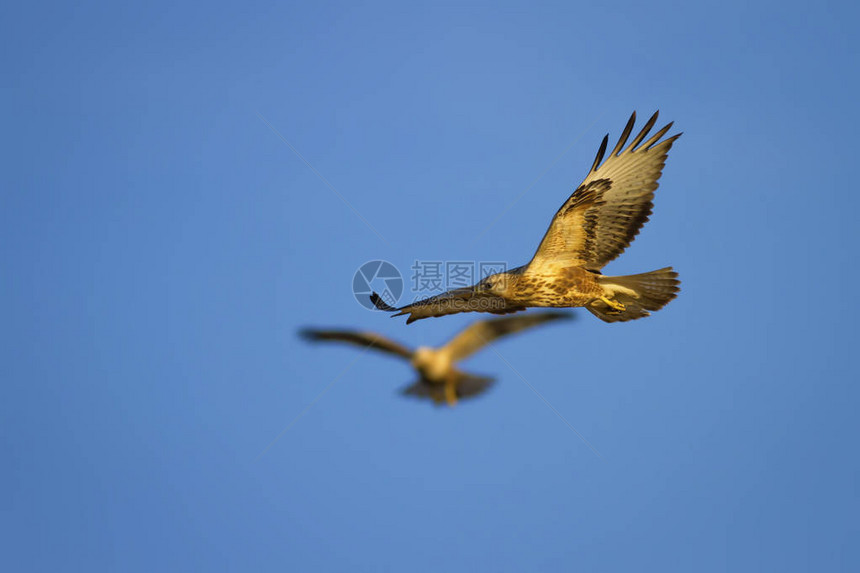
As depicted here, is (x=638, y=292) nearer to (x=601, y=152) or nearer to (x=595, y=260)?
(x=595, y=260)

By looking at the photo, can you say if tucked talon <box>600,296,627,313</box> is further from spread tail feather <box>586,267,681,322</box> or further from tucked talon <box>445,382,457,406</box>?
tucked talon <box>445,382,457,406</box>

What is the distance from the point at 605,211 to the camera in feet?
28.3

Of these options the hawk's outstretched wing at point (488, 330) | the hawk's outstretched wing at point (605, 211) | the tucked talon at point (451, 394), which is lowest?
the tucked talon at point (451, 394)

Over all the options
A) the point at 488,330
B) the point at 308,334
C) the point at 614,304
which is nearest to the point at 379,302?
the point at 308,334

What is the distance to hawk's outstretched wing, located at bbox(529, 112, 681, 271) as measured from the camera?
8.55 metres

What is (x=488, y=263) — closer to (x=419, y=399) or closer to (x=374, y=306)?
(x=374, y=306)

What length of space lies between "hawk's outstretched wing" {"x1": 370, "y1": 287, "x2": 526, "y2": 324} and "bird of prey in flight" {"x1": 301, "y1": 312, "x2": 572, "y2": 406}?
1706 millimetres

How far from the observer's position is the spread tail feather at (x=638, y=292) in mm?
8789

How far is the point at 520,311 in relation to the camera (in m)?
8.71

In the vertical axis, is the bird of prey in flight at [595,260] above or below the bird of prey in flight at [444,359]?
above

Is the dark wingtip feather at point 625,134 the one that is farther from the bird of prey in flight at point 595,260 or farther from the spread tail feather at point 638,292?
the spread tail feather at point 638,292

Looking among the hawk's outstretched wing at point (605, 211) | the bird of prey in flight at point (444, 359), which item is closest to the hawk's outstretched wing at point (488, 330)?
the bird of prey in flight at point (444, 359)

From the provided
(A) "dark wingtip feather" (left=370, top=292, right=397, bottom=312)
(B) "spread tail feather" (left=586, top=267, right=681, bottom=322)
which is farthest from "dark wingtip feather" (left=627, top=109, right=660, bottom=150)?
(A) "dark wingtip feather" (left=370, top=292, right=397, bottom=312)

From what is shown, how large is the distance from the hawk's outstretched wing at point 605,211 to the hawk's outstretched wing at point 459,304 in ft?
1.58
